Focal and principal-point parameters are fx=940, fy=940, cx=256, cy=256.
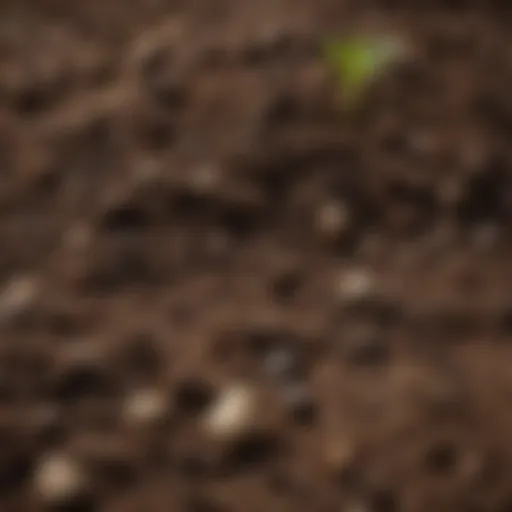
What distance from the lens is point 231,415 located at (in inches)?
36.4

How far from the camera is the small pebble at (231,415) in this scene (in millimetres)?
917

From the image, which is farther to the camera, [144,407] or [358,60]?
[358,60]

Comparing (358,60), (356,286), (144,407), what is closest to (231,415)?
(144,407)

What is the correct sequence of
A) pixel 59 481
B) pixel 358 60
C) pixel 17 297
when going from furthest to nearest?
pixel 358 60 → pixel 17 297 → pixel 59 481

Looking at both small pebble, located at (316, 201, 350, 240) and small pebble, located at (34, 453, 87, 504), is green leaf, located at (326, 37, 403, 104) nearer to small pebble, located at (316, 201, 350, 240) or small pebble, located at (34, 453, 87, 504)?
small pebble, located at (316, 201, 350, 240)

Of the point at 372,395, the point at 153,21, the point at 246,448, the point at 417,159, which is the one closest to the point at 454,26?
the point at 417,159

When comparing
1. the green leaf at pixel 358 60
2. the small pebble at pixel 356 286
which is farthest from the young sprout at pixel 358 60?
the small pebble at pixel 356 286

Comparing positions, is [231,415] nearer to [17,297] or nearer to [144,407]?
[144,407]

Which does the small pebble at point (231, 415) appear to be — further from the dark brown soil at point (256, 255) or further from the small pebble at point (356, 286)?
the small pebble at point (356, 286)

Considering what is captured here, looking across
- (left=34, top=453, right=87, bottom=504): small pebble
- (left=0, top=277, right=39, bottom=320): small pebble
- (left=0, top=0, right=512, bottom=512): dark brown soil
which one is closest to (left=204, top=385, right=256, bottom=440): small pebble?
(left=0, top=0, right=512, bottom=512): dark brown soil

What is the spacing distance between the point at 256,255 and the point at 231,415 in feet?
0.81

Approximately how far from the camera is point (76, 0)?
4.98 feet

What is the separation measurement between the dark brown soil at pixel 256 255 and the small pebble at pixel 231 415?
1 cm

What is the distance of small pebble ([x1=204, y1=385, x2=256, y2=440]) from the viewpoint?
36.1 inches
